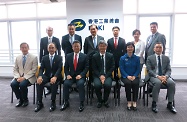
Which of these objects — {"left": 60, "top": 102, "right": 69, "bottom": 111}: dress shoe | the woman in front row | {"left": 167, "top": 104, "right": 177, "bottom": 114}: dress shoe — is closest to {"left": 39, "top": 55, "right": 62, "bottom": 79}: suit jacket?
{"left": 60, "top": 102, "right": 69, "bottom": 111}: dress shoe

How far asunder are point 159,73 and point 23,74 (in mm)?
2738

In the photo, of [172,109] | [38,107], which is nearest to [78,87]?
[38,107]

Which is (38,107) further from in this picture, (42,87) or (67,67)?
(67,67)

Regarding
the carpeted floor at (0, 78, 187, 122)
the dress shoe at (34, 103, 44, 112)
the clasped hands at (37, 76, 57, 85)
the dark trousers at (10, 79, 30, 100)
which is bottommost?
the carpeted floor at (0, 78, 187, 122)

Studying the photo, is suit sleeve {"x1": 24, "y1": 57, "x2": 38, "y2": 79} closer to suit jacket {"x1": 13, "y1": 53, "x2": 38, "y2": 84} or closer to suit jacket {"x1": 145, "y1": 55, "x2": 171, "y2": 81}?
suit jacket {"x1": 13, "y1": 53, "x2": 38, "y2": 84}

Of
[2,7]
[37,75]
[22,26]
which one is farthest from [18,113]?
[2,7]

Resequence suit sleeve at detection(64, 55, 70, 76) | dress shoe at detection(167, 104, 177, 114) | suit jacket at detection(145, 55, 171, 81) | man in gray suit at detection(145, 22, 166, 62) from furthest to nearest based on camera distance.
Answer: man in gray suit at detection(145, 22, 166, 62)
suit sleeve at detection(64, 55, 70, 76)
suit jacket at detection(145, 55, 171, 81)
dress shoe at detection(167, 104, 177, 114)

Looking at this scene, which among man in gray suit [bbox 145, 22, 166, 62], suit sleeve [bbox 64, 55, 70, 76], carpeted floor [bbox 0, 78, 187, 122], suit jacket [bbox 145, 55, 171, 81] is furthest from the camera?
man in gray suit [bbox 145, 22, 166, 62]

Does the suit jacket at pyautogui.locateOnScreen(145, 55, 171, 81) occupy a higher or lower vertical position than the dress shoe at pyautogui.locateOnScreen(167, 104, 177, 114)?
higher

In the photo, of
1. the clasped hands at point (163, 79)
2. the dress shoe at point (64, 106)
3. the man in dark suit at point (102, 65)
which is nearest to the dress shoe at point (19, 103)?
the dress shoe at point (64, 106)

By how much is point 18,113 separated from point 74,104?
105 cm

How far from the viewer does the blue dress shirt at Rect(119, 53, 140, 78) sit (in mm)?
3232

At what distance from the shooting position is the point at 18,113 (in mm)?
3043

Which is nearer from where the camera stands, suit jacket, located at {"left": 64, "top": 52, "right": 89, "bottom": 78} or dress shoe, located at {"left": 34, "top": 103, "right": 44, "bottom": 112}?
dress shoe, located at {"left": 34, "top": 103, "right": 44, "bottom": 112}
